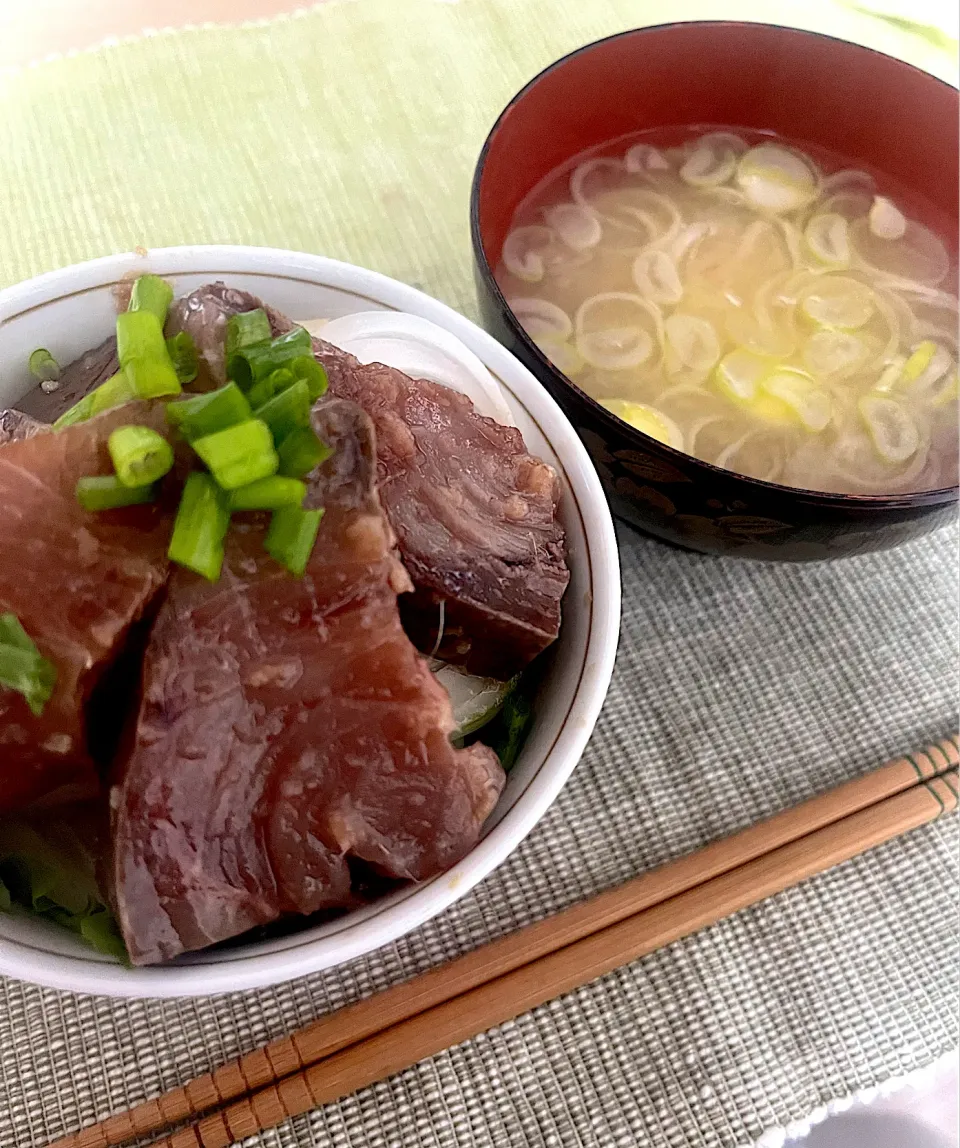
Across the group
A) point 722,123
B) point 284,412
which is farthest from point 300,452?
point 722,123

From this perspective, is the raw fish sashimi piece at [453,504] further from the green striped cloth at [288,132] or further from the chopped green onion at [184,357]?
the green striped cloth at [288,132]

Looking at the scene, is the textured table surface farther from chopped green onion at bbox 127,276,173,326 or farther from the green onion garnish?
chopped green onion at bbox 127,276,173,326

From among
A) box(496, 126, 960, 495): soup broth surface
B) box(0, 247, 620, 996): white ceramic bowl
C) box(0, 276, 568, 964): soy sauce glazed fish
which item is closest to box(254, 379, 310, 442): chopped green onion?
box(0, 276, 568, 964): soy sauce glazed fish

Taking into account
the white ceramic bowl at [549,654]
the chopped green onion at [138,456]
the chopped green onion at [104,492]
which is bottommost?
the white ceramic bowl at [549,654]

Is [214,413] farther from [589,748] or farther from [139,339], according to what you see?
[589,748]

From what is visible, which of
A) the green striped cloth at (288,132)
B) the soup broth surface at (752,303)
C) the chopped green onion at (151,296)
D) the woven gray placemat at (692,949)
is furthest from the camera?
the green striped cloth at (288,132)

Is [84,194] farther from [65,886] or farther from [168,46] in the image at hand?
[65,886]

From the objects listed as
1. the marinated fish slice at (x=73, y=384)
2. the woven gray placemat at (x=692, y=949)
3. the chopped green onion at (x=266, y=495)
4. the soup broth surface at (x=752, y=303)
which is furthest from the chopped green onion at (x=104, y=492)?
the soup broth surface at (x=752, y=303)
